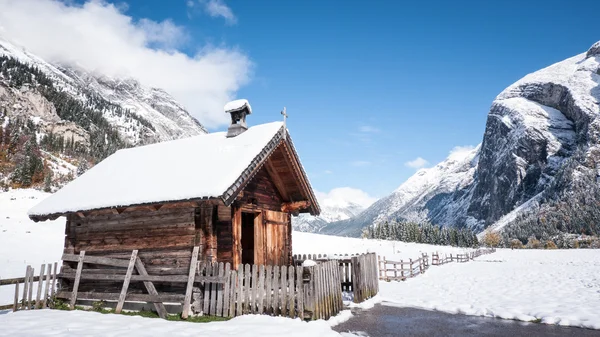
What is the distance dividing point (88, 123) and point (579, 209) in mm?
205965

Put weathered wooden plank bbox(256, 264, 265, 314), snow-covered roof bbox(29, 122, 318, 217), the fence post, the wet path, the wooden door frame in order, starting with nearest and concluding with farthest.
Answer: the wet path → the fence post → weathered wooden plank bbox(256, 264, 265, 314) → snow-covered roof bbox(29, 122, 318, 217) → the wooden door frame

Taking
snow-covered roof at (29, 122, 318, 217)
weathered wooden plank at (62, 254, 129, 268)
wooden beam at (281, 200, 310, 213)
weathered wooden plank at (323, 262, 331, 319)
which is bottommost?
weathered wooden plank at (323, 262, 331, 319)

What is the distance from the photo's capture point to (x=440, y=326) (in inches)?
394

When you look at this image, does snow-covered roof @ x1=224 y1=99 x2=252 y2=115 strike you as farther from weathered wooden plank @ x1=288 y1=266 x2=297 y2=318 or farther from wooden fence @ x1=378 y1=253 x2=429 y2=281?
wooden fence @ x1=378 y1=253 x2=429 y2=281

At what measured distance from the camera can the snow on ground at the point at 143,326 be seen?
8531mm

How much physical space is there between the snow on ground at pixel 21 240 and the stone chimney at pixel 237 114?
1307 cm

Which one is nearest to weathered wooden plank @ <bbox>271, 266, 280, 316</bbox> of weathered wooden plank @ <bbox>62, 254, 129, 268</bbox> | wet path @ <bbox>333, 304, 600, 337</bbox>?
wet path @ <bbox>333, 304, 600, 337</bbox>

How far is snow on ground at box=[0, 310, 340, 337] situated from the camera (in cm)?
853

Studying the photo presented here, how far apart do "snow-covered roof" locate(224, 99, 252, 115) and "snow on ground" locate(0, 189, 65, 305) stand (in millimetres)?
13399

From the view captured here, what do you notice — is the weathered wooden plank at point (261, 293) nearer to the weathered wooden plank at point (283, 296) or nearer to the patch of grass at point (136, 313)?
the weathered wooden plank at point (283, 296)

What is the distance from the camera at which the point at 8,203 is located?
3997 cm

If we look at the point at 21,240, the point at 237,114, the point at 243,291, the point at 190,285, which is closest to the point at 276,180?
the point at 237,114

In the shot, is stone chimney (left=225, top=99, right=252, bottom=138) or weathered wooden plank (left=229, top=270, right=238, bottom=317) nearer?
weathered wooden plank (left=229, top=270, right=238, bottom=317)

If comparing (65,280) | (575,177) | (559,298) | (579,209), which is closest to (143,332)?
(65,280)
